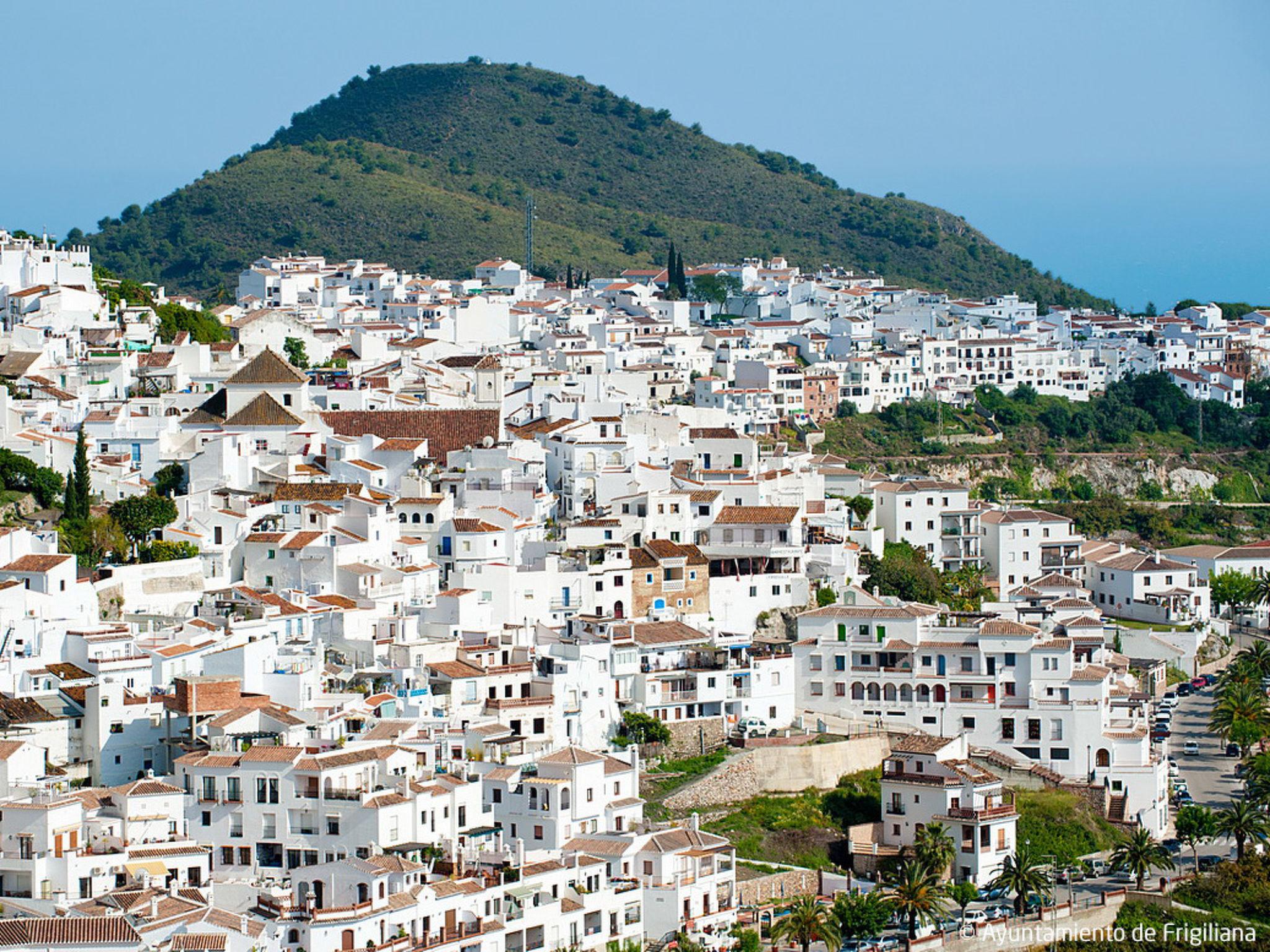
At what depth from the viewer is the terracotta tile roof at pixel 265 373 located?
4172 cm

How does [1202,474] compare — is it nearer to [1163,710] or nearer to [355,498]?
[1163,710]

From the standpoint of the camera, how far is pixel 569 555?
3703cm

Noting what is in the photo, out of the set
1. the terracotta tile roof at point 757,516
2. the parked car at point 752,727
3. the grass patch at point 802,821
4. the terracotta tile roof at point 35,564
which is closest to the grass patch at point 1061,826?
the grass patch at point 802,821

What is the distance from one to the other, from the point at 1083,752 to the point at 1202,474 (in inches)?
1236

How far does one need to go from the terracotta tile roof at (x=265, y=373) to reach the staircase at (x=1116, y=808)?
16974 mm

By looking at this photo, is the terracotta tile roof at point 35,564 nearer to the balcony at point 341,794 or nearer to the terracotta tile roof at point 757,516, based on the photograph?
the balcony at point 341,794

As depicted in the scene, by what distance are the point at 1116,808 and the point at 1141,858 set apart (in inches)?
109

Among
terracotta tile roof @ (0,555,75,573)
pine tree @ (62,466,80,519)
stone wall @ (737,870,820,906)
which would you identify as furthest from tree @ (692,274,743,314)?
stone wall @ (737,870,820,906)

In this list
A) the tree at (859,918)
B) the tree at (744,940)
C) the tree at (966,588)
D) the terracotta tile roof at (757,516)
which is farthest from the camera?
the tree at (966,588)

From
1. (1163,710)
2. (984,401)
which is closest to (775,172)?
(984,401)

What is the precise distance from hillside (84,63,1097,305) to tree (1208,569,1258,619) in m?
39.2

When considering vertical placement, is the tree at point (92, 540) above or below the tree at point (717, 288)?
below

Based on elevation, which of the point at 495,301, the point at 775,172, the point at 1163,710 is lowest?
the point at 1163,710

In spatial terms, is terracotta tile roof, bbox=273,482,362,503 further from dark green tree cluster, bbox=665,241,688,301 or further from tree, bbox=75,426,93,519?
dark green tree cluster, bbox=665,241,688,301
